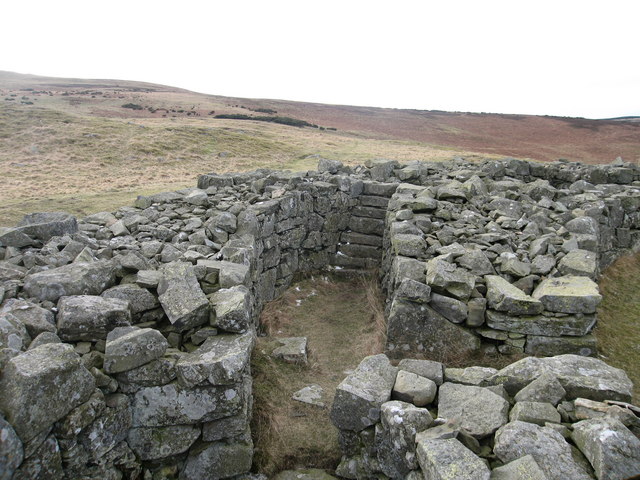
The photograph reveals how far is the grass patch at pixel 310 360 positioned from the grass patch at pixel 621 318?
4.32 meters

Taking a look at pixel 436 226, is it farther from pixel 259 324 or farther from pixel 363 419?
pixel 363 419

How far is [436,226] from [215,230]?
5.29m

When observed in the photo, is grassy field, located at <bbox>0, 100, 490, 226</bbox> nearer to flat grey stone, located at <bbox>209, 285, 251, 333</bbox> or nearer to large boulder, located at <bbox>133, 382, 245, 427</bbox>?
flat grey stone, located at <bbox>209, 285, 251, 333</bbox>

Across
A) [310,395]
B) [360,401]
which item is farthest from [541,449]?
[310,395]

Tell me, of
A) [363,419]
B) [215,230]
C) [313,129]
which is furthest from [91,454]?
[313,129]

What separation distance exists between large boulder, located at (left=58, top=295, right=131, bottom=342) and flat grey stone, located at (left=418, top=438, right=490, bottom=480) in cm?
391

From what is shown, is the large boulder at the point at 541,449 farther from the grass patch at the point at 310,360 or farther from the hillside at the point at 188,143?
the hillside at the point at 188,143

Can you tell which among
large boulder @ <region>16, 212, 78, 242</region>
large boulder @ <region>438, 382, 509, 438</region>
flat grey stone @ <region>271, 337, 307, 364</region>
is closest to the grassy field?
large boulder @ <region>16, 212, 78, 242</region>

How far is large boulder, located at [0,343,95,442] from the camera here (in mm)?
4027

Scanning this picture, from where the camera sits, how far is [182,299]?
19.6 ft

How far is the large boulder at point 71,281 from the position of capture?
5.71m

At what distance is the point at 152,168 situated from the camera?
28078mm

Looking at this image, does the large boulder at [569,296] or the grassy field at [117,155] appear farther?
the grassy field at [117,155]

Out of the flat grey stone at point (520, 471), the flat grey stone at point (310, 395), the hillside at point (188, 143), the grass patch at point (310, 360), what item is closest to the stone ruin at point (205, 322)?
the flat grey stone at point (520, 471)
